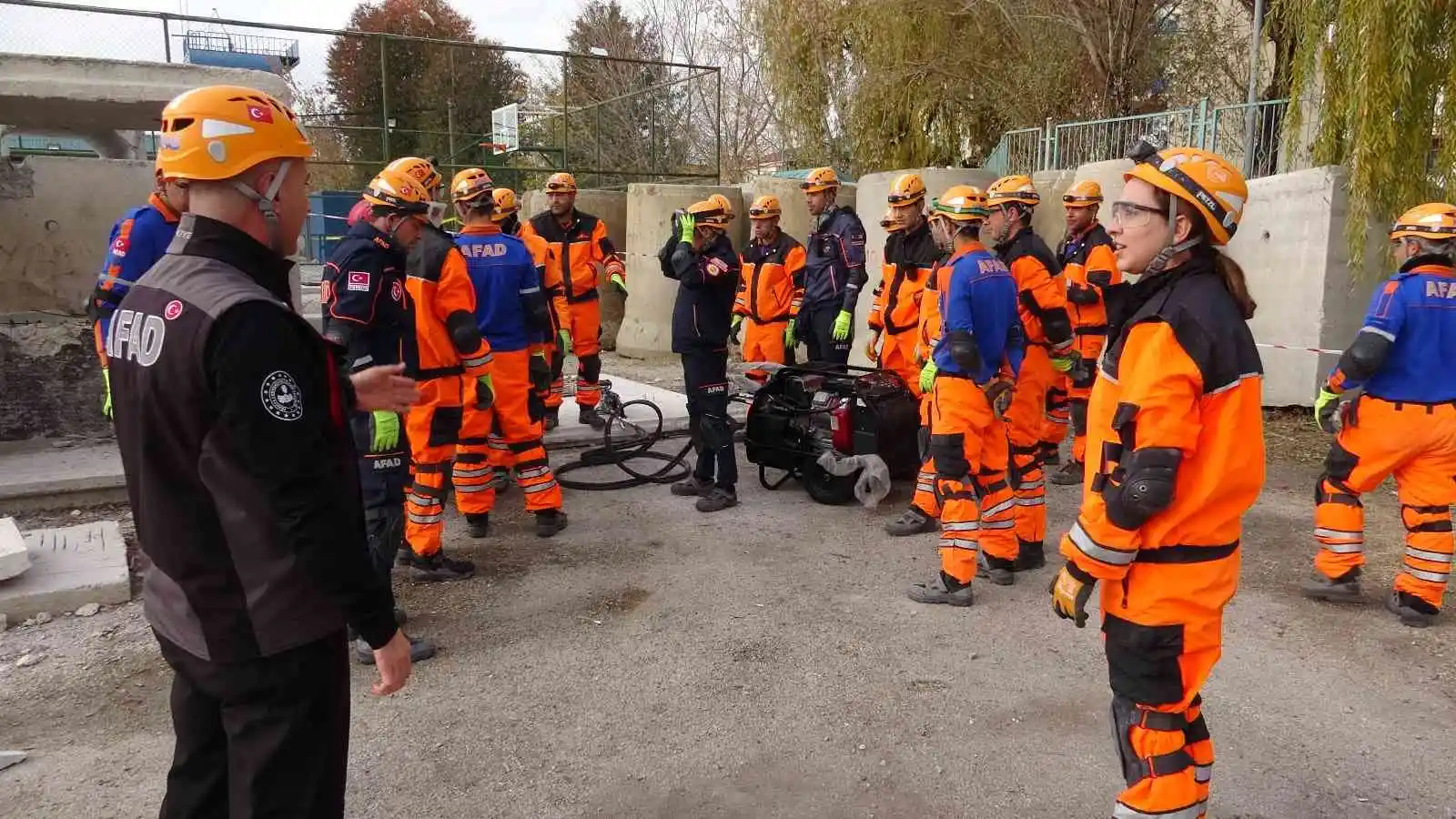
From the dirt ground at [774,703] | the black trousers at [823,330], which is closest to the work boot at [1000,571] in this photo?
the dirt ground at [774,703]

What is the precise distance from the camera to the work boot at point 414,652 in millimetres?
4512

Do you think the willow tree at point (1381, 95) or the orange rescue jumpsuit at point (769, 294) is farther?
the orange rescue jumpsuit at point (769, 294)

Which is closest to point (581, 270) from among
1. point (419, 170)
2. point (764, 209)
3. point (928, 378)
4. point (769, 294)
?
point (769, 294)

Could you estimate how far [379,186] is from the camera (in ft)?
16.3

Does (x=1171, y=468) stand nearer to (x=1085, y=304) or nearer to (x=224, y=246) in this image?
(x=224, y=246)

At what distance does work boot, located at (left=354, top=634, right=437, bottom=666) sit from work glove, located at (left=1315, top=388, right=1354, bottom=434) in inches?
190

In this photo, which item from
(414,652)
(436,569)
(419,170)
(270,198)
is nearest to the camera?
(270,198)

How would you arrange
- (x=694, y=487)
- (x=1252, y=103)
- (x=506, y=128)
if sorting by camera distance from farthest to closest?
1. (x=506, y=128)
2. (x=1252, y=103)
3. (x=694, y=487)

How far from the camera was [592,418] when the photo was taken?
9.10m

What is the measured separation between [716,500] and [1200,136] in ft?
23.7

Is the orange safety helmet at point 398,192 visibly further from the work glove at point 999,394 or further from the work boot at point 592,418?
the work boot at point 592,418

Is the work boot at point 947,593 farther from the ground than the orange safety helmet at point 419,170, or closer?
closer

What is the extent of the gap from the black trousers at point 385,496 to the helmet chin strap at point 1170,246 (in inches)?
145

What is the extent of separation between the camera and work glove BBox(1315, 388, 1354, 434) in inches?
203
